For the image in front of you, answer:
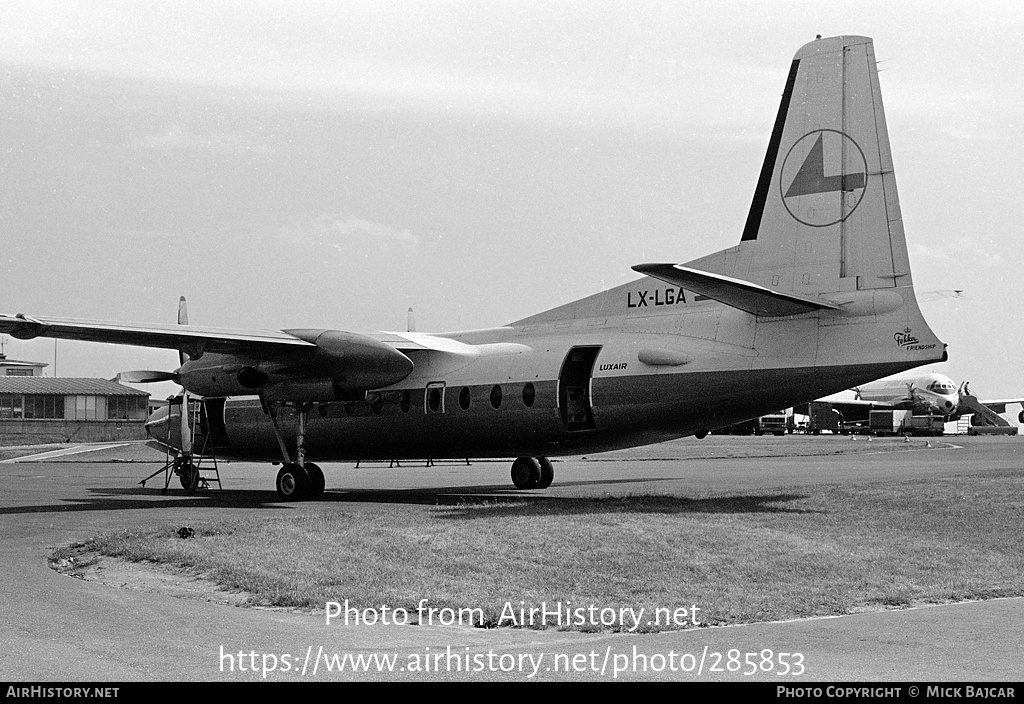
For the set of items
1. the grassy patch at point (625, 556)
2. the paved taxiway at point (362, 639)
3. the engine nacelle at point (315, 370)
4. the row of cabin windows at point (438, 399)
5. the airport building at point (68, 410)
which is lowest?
the airport building at point (68, 410)

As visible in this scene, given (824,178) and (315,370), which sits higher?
(824,178)

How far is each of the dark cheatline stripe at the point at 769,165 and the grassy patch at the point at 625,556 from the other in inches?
209

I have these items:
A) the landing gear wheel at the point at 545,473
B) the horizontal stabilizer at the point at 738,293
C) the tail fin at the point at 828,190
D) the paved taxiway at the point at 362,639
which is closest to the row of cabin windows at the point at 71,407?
the landing gear wheel at the point at 545,473

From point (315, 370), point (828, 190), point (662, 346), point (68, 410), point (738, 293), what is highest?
point (828, 190)

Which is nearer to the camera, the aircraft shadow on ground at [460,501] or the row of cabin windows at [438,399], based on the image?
the aircraft shadow on ground at [460,501]

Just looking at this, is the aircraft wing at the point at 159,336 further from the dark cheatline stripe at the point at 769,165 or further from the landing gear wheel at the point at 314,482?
the dark cheatline stripe at the point at 769,165

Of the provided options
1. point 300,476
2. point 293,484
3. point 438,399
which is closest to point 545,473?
point 438,399

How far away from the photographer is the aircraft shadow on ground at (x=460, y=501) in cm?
1905

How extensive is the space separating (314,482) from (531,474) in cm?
555

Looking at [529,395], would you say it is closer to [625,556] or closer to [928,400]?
[625,556]

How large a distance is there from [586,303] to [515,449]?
3.56 m

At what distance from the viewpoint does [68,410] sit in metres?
91.8

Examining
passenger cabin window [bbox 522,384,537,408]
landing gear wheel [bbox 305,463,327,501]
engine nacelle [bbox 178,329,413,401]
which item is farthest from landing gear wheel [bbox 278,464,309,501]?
passenger cabin window [bbox 522,384,537,408]

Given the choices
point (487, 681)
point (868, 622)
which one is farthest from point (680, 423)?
point (487, 681)
